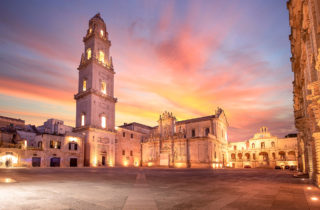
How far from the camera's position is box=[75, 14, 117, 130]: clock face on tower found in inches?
1937

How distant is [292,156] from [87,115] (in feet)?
207

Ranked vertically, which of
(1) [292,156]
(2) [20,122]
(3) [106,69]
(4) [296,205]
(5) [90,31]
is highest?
(5) [90,31]

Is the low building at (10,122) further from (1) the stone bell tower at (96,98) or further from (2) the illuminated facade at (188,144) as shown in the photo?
(2) the illuminated facade at (188,144)

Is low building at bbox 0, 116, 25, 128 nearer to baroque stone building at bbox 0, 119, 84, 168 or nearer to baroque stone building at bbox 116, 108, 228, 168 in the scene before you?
baroque stone building at bbox 0, 119, 84, 168

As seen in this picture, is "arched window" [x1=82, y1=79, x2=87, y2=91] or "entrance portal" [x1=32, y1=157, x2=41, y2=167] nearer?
"entrance portal" [x1=32, y1=157, x2=41, y2=167]

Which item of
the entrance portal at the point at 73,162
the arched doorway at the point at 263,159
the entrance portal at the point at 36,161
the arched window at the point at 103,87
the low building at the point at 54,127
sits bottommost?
the arched doorway at the point at 263,159

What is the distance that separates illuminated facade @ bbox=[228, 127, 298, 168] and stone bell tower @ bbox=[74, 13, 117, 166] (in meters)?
40.3

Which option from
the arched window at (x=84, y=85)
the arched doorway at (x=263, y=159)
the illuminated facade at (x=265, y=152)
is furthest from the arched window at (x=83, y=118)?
the arched doorway at (x=263, y=159)

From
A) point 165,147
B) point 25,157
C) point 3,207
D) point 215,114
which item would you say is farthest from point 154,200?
point 215,114

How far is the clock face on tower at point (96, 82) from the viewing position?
161 feet

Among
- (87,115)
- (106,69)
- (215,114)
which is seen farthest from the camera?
(215,114)

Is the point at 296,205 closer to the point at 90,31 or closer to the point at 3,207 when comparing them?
the point at 3,207

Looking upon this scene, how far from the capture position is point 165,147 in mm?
55000

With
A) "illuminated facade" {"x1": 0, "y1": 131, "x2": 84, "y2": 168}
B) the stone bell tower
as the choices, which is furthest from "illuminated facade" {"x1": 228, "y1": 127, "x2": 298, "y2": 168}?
"illuminated facade" {"x1": 0, "y1": 131, "x2": 84, "y2": 168}
